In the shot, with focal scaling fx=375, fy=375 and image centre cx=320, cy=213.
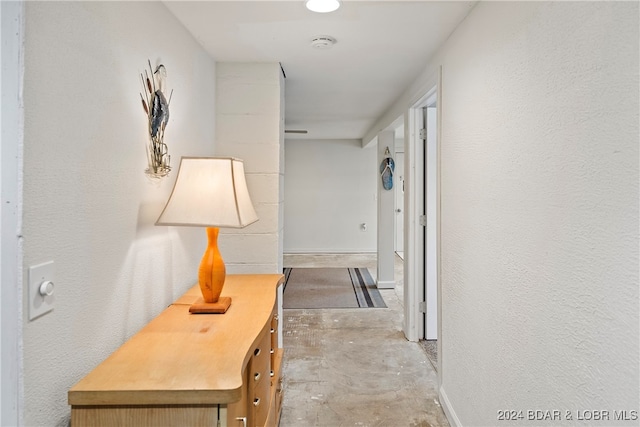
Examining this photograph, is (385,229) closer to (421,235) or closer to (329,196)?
(421,235)

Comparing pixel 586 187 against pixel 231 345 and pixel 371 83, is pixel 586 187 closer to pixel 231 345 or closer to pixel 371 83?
pixel 231 345

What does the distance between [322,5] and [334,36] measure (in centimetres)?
37

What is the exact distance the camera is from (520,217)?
134 centimetres

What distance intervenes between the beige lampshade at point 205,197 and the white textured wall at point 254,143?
3.45ft

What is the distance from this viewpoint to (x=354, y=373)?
2652 mm

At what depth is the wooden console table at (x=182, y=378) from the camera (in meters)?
0.94

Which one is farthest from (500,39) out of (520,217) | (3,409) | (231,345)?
(3,409)

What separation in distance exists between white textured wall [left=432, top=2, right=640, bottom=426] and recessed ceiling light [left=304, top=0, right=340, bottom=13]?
2.13ft

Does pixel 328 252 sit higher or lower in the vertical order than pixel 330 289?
higher

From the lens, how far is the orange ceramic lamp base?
1499 mm

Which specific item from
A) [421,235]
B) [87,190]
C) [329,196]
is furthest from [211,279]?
[329,196]

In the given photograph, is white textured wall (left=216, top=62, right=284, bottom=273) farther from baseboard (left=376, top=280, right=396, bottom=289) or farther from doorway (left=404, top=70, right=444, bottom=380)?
baseboard (left=376, top=280, right=396, bottom=289)

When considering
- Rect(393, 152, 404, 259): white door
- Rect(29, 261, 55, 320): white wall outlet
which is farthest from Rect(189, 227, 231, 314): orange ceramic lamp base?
Rect(393, 152, 404, 259): white door

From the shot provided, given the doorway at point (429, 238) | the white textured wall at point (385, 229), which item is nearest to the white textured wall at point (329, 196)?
the white textured wall at point (385, 229)
